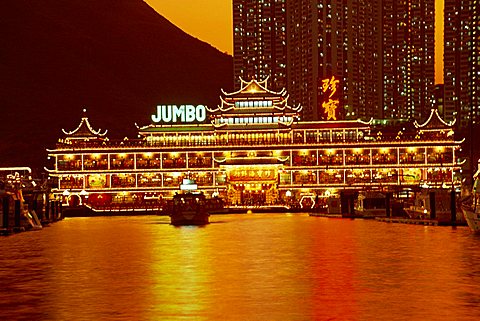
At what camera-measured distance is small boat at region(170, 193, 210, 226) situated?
105 m

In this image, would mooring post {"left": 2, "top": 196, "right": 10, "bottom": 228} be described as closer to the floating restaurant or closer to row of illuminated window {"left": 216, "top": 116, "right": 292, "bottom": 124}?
the floating restaurant

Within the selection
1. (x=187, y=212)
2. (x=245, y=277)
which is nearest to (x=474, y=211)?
(x=245, y=277)

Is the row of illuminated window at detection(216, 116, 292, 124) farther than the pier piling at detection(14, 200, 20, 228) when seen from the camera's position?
Yes

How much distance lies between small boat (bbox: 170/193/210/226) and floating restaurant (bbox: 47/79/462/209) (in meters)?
50.5

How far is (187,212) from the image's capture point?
106000 mm

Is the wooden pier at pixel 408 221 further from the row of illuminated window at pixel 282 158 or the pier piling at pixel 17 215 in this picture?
the row of illuminated window at pixel 282 158

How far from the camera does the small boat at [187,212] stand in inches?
4131

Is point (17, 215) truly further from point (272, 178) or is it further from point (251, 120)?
point (251, 120)

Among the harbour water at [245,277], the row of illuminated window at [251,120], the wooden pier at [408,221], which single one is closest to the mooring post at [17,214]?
the harbour water at [245,277]

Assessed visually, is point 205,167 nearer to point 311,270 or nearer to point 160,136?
point 160,136

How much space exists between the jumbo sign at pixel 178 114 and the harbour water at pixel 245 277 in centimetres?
9006

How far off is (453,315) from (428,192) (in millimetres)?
61915

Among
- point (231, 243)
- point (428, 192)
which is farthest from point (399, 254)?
point (428, 192)

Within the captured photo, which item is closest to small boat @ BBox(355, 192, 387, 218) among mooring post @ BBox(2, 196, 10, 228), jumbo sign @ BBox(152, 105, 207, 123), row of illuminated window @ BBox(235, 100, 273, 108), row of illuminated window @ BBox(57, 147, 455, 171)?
row of illuminated window @ BBox(57, 147, 455, 171)
